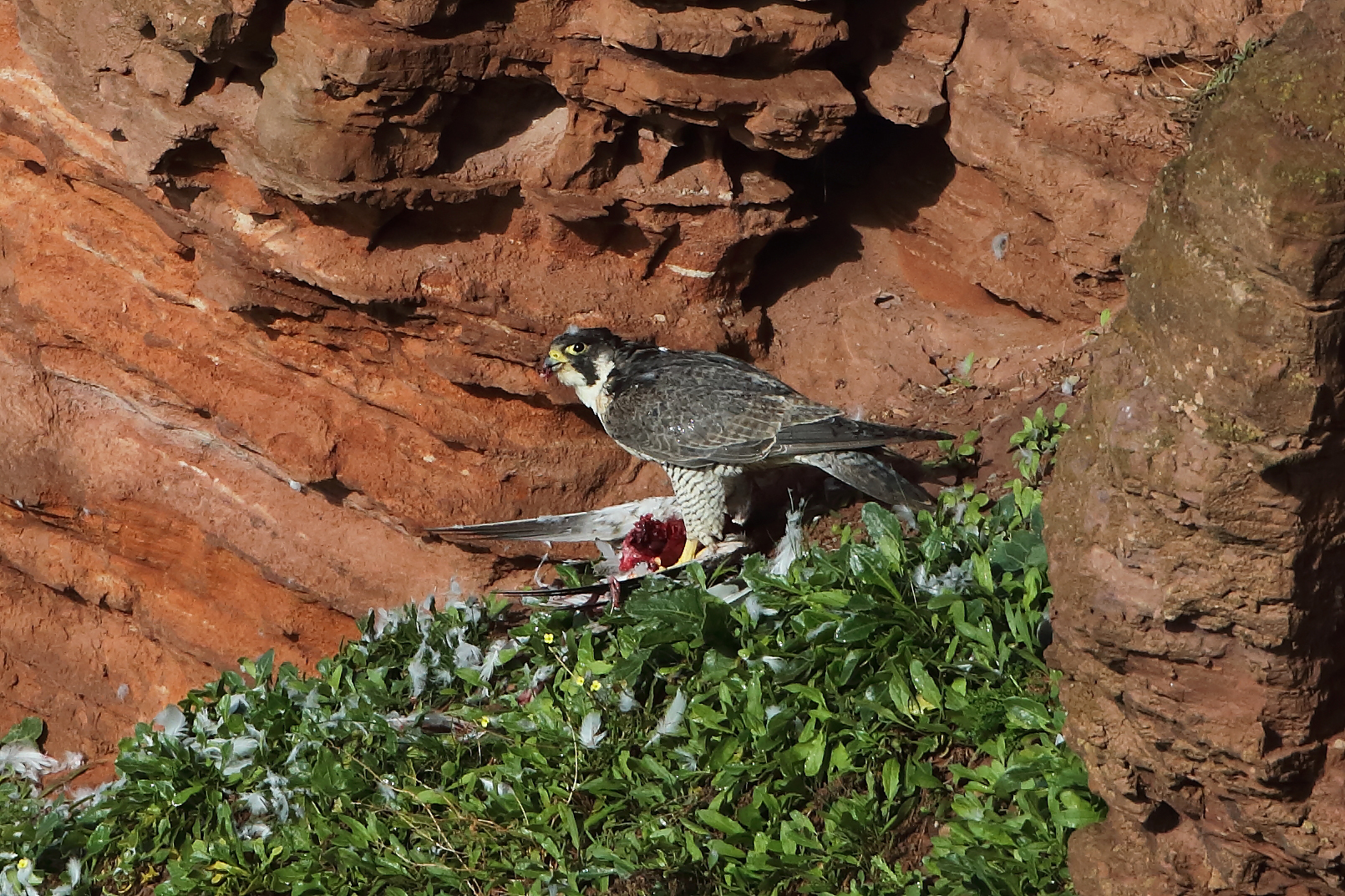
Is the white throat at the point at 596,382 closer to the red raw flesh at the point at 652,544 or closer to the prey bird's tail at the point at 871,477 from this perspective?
the red raw flesh at the point at 652,544

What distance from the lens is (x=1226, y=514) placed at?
270 cm

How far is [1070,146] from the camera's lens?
564 centimetres

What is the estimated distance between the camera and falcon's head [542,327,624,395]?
19.7 feet

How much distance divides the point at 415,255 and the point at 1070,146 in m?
3.12

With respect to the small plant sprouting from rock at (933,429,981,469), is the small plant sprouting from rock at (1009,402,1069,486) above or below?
above

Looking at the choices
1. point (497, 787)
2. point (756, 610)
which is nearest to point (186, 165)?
point (497, 787)

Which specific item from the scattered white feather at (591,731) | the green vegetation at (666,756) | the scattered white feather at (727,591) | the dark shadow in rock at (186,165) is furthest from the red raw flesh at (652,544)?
the dark shadow in rock at (186,165)

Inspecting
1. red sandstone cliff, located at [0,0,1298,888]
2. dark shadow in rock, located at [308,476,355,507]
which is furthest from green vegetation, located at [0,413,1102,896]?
dark shadow in rock, located at [308,476,355,507]

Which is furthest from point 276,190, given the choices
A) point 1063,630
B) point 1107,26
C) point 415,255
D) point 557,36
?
point 1063,630

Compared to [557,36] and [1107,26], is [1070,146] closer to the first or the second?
[1107,26]

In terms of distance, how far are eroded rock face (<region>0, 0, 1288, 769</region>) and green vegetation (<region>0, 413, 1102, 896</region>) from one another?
122cm

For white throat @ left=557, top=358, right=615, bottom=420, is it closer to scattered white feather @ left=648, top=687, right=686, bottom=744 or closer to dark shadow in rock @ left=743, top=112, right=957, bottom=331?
dark shadow in rock @ left=743, top=112, right=957, bottom=331

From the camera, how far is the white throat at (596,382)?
19.9 ft

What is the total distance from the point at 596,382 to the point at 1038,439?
2.00 meters
